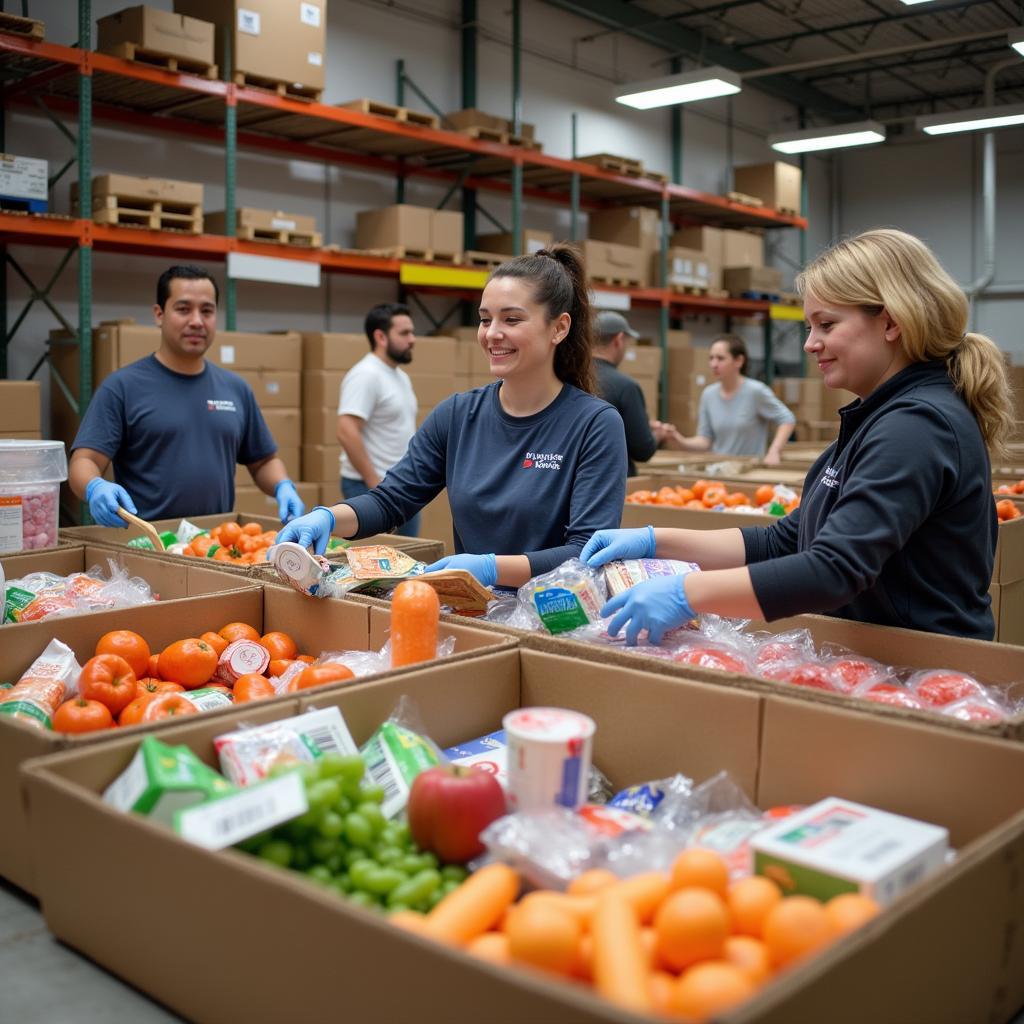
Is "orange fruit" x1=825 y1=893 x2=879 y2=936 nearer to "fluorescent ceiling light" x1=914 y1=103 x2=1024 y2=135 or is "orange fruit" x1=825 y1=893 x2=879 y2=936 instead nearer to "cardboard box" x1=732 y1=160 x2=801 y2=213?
"fluorescent ceiling light" x1=914 y1=103 x2=1024 y2=135

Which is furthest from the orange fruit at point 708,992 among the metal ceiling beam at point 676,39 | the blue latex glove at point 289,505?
the metal ceiling beam at point 676,39

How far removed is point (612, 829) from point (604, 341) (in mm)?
4729

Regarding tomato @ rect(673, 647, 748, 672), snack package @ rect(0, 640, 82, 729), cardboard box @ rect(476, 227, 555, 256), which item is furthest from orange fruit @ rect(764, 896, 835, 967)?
cardboard box @ rect(476, 227, 555, 256)

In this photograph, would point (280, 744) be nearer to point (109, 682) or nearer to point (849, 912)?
point (109, 682)

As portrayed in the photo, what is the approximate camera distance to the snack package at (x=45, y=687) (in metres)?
1.75

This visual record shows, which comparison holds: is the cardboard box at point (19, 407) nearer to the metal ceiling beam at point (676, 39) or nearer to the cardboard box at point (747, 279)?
the metal ceiling beam at point (676, 39)

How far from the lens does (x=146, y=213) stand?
6.41 meters

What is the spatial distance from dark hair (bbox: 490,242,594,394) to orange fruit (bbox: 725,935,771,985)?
70.9 inches

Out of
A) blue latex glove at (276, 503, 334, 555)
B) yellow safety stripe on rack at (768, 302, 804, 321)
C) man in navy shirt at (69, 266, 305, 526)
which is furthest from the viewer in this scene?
yellow safety stripe on rack at (768, 302, 804, 321)

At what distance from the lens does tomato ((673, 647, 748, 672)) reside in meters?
1.79

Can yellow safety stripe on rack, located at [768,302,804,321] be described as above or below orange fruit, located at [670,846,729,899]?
above

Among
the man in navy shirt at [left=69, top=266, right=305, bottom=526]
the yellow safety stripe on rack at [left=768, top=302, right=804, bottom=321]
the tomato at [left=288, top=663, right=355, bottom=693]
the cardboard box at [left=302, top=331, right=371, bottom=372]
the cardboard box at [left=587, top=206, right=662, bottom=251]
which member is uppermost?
the cardboard box at [left=587, top=206, right=662, bottom=251]

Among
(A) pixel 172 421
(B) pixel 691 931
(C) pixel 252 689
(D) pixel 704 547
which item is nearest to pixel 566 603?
(D) pixel 704 547

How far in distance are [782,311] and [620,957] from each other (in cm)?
1241
